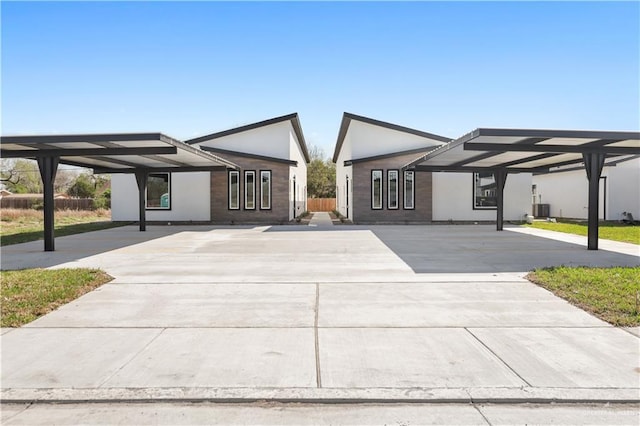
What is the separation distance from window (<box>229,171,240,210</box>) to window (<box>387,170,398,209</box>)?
27.0 ft

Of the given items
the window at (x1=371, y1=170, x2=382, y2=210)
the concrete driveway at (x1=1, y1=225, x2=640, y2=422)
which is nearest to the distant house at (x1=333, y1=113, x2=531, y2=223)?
the window at (x1=371, y1=170, x2=382, y2=210)

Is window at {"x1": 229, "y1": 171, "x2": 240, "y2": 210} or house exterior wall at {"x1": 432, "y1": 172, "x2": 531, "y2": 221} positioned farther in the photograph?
house exterior wall at {"x1": 432, "y1": 172, "x2": 531, "y2": 221}

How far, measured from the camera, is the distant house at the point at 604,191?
80.0 feet

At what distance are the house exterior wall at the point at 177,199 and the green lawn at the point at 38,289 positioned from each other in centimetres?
1464

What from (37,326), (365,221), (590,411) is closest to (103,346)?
(37,326)

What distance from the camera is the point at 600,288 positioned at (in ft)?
23.0

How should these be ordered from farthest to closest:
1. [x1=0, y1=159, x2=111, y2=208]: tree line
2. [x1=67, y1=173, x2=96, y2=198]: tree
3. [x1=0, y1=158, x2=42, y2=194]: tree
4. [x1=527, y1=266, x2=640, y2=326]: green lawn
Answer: [x1=0, y1=158, x2=42, y2=194]: tree < [x1=0, y1=159, x2=111, y2=208]: tree line < [x1=67, y1=173, x2=96, y2=198]: tree < [x1=527, y1=266, x2=640, y2=326]: green lawn

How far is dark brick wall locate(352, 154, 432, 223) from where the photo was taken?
2322 centimetres

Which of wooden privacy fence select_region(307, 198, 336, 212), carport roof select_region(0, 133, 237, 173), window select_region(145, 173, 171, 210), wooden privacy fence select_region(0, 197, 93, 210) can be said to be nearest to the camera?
carport roof select_region(0, 133, 237, 173)

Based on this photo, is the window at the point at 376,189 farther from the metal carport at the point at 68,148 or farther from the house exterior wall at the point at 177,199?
the metal carport at the point at 68,148

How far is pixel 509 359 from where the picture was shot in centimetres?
437

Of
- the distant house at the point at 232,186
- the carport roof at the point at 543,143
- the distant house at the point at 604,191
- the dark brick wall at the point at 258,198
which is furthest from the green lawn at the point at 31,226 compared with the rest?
the distant house at the point at 604,191

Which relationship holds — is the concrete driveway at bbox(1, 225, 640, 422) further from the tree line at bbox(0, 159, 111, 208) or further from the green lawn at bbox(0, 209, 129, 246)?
the tree line at bbox(0, 159, 111, 208)

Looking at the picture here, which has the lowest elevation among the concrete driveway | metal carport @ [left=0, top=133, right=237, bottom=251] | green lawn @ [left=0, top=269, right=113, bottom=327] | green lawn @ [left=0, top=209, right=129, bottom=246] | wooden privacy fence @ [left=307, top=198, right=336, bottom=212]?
the concrete driveway
